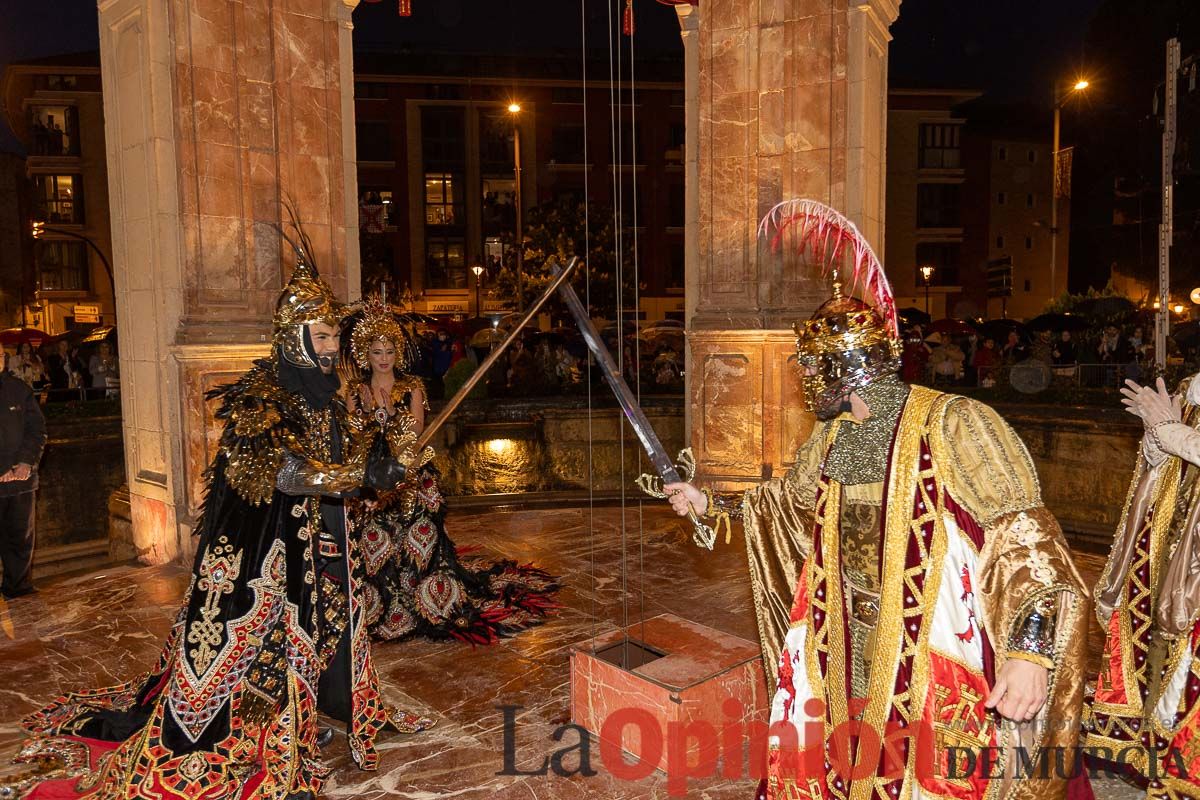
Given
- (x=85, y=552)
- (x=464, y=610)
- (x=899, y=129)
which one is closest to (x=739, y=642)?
(x=464, y=610)

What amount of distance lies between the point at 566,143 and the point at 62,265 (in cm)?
2021

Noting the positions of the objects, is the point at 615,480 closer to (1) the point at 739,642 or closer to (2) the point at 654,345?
(1) the point at 739,642

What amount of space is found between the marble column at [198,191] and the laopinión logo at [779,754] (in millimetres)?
3525

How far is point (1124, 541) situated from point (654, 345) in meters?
14.1

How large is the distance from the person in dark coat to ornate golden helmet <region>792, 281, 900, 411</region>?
525 cm

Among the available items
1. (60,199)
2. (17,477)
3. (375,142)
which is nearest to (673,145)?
(375,142)

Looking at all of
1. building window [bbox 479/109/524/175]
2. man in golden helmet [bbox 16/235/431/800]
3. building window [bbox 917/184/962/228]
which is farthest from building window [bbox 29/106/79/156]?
man in golden helmet [bbox 16/235/431/800]

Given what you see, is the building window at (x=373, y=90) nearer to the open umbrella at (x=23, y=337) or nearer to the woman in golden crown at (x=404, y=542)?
the open umbrella at (x=23, y=337)

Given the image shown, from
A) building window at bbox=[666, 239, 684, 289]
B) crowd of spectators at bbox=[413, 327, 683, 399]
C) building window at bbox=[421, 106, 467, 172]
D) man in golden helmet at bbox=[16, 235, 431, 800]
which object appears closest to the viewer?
man in golden helmet at bbox=[16, 235, 431, 800]

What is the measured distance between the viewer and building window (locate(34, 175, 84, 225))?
33031mm

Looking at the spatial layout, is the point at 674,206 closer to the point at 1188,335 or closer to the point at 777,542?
the point at 1188,335

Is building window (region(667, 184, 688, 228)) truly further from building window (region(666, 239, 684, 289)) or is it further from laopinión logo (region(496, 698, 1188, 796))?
laopinión logo (region(496, 698, 1188, 796))

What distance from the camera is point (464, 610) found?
16.5ft

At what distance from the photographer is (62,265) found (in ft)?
111
